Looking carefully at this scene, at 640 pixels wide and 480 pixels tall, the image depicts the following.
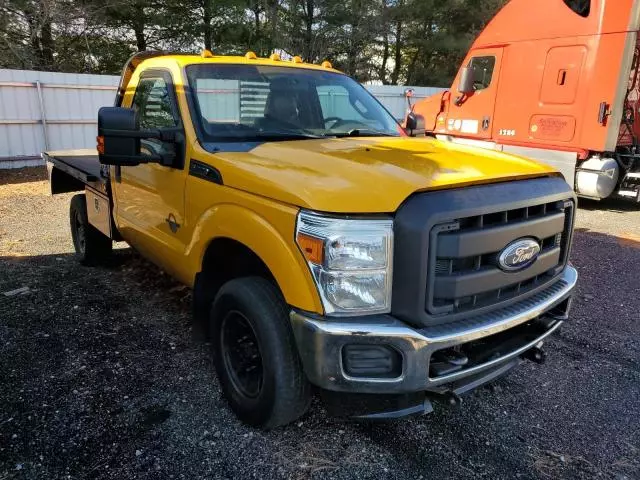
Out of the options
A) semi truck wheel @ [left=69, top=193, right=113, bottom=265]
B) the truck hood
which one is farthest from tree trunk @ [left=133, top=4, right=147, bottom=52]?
the truck hood

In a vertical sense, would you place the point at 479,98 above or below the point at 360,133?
above

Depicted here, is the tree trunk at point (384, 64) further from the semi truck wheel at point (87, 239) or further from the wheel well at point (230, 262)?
the wheel well at point (230, 262)

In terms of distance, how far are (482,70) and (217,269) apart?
8325mm

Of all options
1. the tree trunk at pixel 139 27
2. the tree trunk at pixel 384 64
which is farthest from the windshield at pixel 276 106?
the tree trunk at pixel 384 64

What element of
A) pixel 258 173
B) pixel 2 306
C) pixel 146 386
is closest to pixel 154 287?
pixel 2 306

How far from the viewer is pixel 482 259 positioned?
2428mm

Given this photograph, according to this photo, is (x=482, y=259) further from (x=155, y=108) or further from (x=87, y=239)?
(x=87, y=239)

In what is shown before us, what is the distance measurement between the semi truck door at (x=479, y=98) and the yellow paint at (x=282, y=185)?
6780mm

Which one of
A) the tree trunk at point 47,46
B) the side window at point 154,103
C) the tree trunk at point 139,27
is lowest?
the side window at point 154,103

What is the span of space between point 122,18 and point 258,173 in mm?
16530

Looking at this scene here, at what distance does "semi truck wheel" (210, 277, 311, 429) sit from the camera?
248 cm

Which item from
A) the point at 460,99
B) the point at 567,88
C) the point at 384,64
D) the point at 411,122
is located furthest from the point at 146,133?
the point at 384,64

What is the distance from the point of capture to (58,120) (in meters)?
11.9

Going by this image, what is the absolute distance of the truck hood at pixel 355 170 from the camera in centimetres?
225
